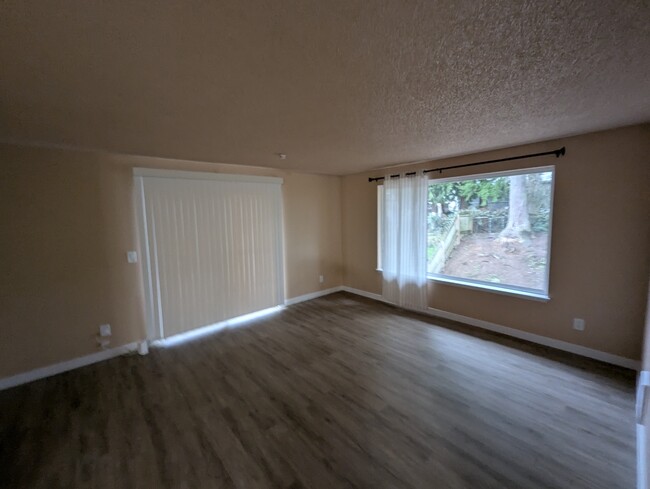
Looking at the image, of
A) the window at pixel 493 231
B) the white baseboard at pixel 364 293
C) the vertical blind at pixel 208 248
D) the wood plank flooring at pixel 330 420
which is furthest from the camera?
the white baseboard at pixel 364 293

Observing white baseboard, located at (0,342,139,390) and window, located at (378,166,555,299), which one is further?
window, located at (378,166,555,299)

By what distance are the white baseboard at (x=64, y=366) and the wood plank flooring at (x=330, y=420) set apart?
106 millimetres

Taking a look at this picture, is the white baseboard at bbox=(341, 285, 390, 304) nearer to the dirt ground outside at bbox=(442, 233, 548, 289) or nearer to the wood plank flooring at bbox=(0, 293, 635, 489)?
the dirt ground outside at bbox=(442, 233, 548, 289)

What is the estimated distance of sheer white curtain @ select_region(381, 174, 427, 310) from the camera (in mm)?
4027


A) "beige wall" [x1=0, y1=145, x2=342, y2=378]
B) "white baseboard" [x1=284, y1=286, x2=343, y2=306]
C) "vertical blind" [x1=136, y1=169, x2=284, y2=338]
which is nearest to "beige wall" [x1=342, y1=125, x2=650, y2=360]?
"white baseboard" [x1=284, y1=286, x2=343, y2=306]

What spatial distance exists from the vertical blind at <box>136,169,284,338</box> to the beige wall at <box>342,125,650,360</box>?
3.30 metres

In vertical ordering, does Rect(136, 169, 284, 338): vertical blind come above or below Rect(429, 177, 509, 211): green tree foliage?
below

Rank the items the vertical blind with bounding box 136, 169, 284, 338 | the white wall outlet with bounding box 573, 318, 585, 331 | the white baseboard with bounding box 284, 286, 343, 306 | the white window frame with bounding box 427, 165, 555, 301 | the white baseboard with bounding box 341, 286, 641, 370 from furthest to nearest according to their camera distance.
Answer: the white baseboard with bounding box 284, 286, 343, 306 → the vertical blind with bounding box 136, 169, 284, 338 → the white window frame with bounding box 427, 165, 555, 301 → the white wall outlet with bounding box 573, 318, 585, 331 → the white baseboard with bounding box 341, 286, 641, 370

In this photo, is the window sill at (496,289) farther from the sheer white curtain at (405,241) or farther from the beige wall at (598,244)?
the sheer white curtain at (405,241)

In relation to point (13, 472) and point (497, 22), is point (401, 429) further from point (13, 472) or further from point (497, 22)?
point (13, 472)

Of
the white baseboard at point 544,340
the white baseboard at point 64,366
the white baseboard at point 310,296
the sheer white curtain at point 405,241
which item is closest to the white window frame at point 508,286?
the sheer white curtain at point 405,241

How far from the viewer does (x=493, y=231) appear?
11.4 feet

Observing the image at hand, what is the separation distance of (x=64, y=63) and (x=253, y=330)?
10.6ft

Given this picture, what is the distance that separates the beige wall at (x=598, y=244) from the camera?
98.3 inches
